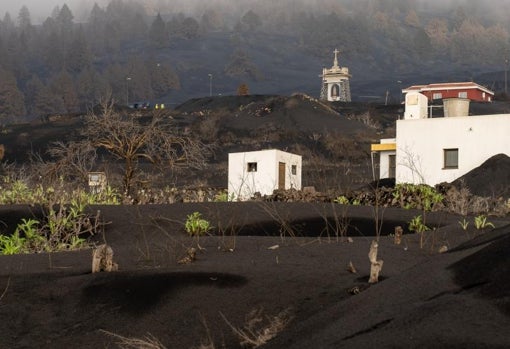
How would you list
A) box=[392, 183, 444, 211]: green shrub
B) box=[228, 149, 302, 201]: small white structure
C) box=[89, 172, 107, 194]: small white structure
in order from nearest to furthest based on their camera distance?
box=[392, 183, 444, 211]: green shrub → box=[89, 172, 107, 194]: small white structure → box=[228, 149, 302, 201]: small white structure

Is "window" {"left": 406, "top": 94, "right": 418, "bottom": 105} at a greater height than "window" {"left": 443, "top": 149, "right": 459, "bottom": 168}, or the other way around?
"window" {"left": 406, "top": 94, "right": 418, "bottom": 105}

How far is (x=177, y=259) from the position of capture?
10.2 m

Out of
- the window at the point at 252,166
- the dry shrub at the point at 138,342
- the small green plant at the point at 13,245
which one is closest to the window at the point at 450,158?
the window at the point at 252,166

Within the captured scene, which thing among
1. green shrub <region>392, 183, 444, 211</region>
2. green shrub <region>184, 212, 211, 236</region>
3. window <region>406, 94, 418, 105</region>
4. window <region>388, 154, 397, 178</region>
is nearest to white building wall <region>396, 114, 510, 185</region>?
window <region>406, 94, 418, 105</region>

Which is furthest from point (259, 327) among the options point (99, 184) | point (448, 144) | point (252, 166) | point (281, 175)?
point (252, 166)

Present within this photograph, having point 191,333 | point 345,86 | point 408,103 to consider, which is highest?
point 345,86

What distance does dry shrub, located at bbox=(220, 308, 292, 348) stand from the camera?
6.50m

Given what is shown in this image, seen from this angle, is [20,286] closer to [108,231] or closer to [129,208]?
[108,231]

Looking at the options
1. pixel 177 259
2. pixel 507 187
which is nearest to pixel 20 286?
A: pixel 177 259

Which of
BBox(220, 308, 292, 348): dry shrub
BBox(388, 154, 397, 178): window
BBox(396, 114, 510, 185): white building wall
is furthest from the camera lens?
BBox(388, 154, 397, 178): window

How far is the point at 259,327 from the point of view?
22.7 ft

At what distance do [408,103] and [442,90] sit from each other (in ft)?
183

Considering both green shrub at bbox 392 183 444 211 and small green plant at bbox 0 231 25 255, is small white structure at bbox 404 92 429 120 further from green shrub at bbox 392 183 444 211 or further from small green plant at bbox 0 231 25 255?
small green plant at bbox 0 231 25 255

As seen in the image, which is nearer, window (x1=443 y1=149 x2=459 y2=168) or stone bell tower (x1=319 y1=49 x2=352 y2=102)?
window (x1=443 y1=149 x2=459 y2=168)
